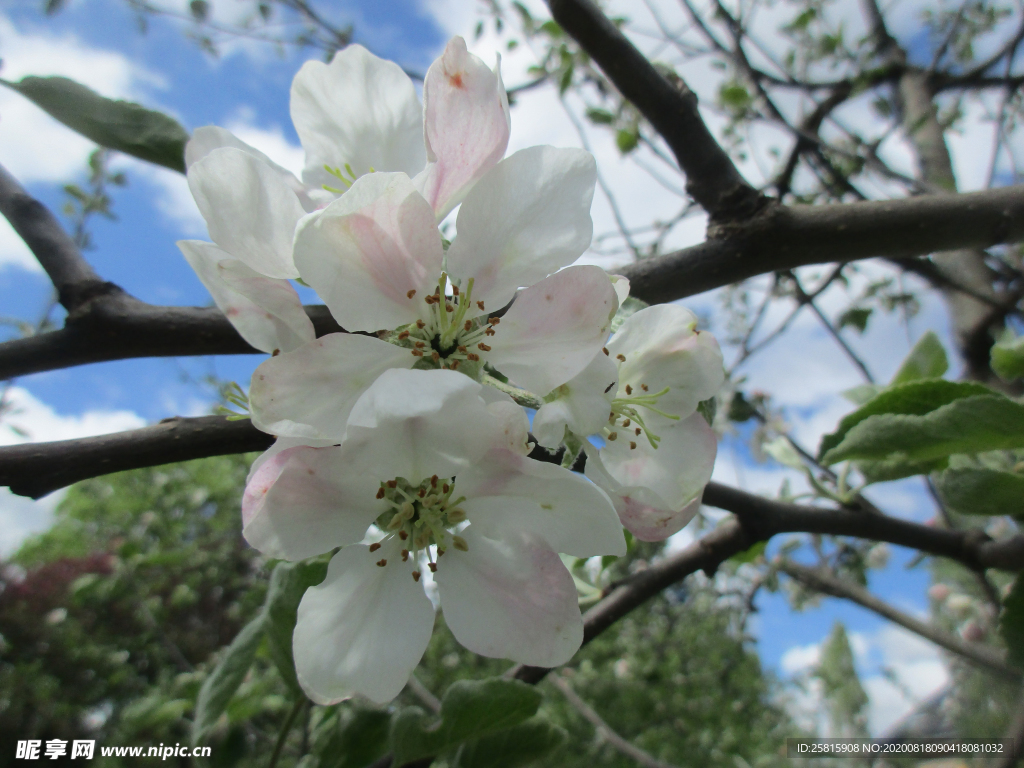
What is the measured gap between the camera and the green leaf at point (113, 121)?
68 centimetres

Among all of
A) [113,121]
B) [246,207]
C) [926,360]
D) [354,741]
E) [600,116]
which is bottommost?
[354,741]

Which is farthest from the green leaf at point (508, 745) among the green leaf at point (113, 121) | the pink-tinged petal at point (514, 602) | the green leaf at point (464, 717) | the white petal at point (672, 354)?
the green leaf at point (113, 121)

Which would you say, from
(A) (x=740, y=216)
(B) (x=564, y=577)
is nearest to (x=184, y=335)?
(B) (x=564, y=577)

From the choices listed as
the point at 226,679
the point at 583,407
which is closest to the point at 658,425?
the point at 583,407

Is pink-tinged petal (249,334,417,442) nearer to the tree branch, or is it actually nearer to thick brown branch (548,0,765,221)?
thick brown branch (548,0,765,221)

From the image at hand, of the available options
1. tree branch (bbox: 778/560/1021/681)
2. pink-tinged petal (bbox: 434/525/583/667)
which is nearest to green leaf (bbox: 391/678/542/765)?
pink-tinged petal (bbox: 434/525/583/667)

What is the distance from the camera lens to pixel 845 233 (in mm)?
801

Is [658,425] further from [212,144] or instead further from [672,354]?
[212,144]

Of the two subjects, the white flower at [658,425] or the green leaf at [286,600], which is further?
the green leaf at [286,600]

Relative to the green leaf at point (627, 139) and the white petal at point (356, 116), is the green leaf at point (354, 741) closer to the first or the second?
the white petal at point (356, 116)

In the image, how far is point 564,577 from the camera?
48cm

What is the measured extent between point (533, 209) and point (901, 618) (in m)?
1.47

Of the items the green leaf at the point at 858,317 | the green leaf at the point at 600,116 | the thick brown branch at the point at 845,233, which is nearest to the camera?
the thick brown branch at the point at 845,233

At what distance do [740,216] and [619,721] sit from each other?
4526mm
